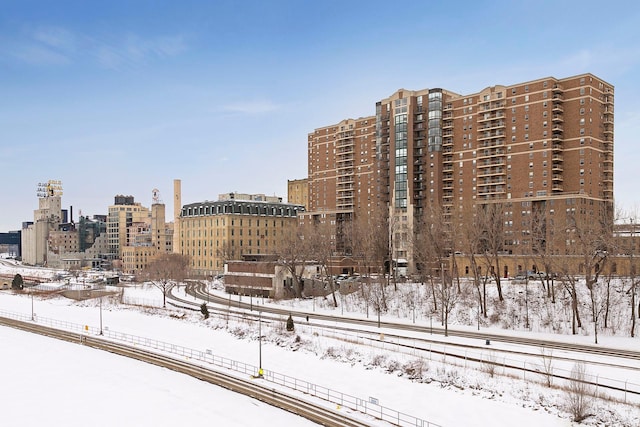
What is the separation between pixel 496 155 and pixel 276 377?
8054cm

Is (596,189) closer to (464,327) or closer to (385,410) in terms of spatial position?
(464,327)

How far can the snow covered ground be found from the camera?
38.1m

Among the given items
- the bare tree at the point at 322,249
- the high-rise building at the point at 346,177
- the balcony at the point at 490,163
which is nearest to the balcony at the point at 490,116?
the balcony at the point at 490,163

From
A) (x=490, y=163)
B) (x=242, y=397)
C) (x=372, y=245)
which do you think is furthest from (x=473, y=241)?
(x=242, y=397)

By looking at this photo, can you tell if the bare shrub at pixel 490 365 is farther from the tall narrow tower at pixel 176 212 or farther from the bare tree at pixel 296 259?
the tall narrow tower at pixel 176 212

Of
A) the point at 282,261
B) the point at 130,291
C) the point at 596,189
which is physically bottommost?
the point at 130,291

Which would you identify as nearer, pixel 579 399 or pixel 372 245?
pixel 579 399

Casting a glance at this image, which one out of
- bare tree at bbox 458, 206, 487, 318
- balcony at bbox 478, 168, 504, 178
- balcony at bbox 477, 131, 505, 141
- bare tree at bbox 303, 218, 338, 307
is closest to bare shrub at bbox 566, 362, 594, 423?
bare tree at bbox 458, 206, 487, 318

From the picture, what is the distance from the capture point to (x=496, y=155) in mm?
111688

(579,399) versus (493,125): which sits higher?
(493,125)

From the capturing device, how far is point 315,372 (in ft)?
163

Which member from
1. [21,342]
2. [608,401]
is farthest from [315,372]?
[21,342]

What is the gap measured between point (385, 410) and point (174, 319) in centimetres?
4971

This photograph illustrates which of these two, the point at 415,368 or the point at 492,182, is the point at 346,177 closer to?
the point at 492,182
